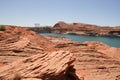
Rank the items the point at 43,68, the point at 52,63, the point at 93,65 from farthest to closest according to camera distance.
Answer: the point at 93,65 → the point at 52,63 → the point at 43,68

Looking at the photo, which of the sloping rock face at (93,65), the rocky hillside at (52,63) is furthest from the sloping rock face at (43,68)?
the sloping rock face at (93,65)

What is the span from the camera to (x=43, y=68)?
14688 millimetres

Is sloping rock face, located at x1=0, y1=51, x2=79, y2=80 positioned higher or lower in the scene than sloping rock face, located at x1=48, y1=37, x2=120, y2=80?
higher

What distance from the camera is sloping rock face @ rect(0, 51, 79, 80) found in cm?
1406

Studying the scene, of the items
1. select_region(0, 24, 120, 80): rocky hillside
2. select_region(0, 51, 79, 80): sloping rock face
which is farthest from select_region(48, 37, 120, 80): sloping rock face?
select_region(0, 51, 79, 80): sloping rock face

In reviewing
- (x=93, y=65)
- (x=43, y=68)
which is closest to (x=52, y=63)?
(x=43, y=68)

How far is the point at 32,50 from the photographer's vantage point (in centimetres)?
2123

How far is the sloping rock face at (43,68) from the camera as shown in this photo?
A: 46.1ft

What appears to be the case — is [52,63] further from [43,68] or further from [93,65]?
[93,65]

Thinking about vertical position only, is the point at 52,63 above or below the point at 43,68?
above

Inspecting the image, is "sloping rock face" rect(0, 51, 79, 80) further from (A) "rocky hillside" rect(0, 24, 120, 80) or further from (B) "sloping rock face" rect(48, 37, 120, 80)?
(B) "sloping rock face" rect(48, 37, 120, 80)

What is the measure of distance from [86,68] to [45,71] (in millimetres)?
7089

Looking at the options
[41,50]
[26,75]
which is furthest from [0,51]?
[26,75]

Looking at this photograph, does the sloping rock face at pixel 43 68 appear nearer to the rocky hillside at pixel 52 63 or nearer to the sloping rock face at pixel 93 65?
the rocky hillside at pixel 52 63
